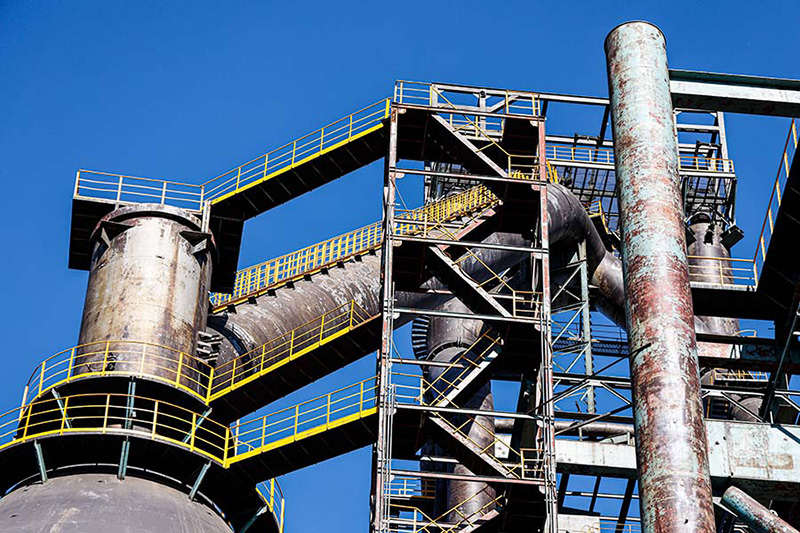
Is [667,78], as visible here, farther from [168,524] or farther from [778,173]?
[168,524]

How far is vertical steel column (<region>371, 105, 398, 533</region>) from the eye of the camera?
2216 centimetres

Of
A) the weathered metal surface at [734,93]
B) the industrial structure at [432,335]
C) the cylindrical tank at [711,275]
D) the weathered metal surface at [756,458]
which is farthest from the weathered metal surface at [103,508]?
the cylindrical tank at [711,275]

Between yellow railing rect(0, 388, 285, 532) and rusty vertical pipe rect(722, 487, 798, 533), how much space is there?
11.4 metres

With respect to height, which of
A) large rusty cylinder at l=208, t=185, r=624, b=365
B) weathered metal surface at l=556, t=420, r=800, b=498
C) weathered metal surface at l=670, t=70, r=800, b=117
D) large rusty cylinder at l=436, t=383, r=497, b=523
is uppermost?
large rusty cylinder at l=208, t=185, r=624, b=365

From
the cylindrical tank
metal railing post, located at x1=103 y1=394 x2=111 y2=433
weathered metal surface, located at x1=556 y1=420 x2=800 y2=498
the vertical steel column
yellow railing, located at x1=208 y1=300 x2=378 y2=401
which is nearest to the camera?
weathered metal surface, located at x1=556 y1=420 x2=800 y2=498

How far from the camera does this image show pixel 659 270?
50.0 feet

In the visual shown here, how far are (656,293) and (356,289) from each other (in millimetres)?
15768

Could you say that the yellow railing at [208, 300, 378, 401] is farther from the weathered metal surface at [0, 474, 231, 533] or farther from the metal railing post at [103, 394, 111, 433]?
the weathered metal surface at [0, 474, 231, 533]

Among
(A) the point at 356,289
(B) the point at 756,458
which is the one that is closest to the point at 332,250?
(A) the point at 356,289

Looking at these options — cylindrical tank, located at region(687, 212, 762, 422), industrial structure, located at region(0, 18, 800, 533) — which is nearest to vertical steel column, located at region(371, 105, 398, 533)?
industrial structure, located at region(0, 18, 800, 533)

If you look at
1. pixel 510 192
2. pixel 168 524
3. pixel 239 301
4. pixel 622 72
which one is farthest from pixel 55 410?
pixel 622 72

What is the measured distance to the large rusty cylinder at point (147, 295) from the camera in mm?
26172

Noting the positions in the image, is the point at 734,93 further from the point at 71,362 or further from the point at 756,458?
the point at 71,362

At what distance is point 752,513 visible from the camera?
16391 mm
